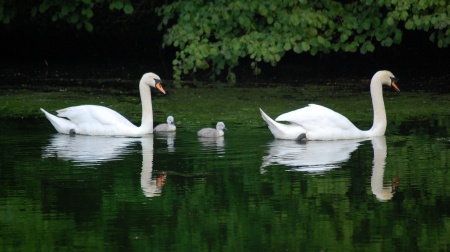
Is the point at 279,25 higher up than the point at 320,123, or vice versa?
the point at 279,25

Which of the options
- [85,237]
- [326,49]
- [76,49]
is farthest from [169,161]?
[76,49]

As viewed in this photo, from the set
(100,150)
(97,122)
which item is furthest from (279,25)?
(100,150)

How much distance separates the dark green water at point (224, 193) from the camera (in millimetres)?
7848

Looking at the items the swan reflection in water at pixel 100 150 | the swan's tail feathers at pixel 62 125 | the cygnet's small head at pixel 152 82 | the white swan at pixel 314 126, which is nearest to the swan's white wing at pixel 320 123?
the white swan at pixel 314 126

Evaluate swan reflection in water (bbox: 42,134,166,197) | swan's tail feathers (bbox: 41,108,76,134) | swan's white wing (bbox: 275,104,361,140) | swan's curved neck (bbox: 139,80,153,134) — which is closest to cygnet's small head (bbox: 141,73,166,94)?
swan's curved neck (bbox: 139,80,153,134)

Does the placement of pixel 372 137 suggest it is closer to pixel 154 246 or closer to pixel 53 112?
pixel 53 112

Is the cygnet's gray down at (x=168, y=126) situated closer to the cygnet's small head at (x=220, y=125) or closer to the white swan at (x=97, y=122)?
the white swan at (x=97, y=122)

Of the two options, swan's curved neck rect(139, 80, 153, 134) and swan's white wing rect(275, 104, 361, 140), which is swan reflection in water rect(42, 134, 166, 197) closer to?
swan's curved neck rect(139, 80, 153, 134)

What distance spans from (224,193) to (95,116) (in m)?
4.31

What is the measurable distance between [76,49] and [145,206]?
18.3m

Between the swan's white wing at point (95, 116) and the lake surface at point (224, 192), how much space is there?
23 cm

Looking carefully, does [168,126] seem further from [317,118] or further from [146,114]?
[317,118]

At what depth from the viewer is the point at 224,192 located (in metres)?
9.50

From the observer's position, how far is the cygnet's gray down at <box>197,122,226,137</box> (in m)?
12.8
